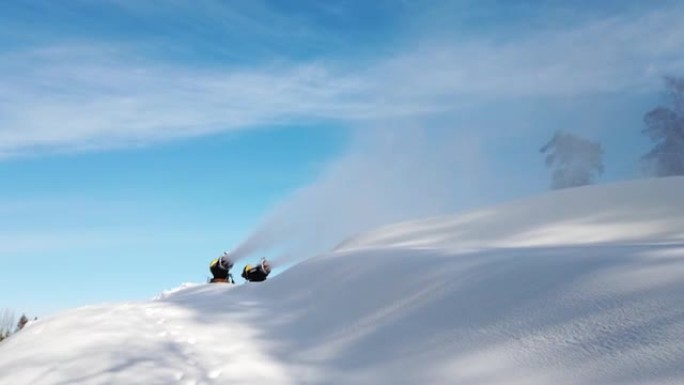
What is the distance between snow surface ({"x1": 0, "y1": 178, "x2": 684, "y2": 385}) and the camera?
89.0 inches

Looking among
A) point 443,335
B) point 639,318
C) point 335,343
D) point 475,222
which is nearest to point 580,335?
point 639,318

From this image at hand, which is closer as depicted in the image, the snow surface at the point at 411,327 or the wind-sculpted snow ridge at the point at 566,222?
the snow surface at the point at 411,327

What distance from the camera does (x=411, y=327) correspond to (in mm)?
3148

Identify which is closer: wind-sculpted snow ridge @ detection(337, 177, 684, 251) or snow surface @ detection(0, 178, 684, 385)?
snow surface @ detection(0, 178, 684, 385)

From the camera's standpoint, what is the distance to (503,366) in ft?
7.79

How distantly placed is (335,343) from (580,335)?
1332 millimetres

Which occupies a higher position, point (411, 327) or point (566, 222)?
point (566, 222)

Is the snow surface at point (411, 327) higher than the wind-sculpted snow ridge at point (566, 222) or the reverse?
the reverse

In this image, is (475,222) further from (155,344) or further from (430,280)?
(155,344)

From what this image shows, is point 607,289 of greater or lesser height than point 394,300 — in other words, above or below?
below

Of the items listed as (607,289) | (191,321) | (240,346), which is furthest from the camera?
(191,321)

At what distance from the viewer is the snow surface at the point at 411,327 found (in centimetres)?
226

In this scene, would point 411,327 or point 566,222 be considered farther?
point 566,222

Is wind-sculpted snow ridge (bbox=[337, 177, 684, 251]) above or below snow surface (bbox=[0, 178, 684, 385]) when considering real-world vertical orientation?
above
